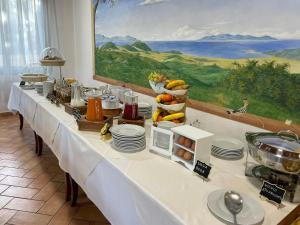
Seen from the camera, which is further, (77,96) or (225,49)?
(77,96)

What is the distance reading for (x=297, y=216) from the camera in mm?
873

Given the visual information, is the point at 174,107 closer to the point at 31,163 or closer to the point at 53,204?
the point at 53,204

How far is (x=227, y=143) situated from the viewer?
133cm

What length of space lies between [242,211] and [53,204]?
5.01 feet

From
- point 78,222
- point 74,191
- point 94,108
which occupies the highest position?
point 94,108

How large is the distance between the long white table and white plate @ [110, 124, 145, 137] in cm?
9

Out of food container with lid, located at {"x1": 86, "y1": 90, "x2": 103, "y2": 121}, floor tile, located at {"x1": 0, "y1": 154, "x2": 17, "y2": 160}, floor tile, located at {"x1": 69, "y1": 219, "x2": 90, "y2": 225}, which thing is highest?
→ food container with lid, located at {"x1": 86, "y1": 90, "x2": 103, "y2": 121}

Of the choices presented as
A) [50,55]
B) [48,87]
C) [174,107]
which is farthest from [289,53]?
[50,55]

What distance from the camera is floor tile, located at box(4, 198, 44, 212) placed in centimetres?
181

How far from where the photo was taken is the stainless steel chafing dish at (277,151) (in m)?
0.87

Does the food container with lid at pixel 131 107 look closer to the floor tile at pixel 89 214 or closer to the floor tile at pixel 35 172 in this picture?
the floor tile at pixel 89 214

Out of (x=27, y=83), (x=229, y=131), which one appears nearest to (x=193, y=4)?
(x=229, y=131)

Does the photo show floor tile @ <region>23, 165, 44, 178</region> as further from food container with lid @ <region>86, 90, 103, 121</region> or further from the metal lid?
the metal lid

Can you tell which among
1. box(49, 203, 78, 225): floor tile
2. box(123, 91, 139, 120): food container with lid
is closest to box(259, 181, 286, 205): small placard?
box(123, 91, 139, 120): food container with lid
